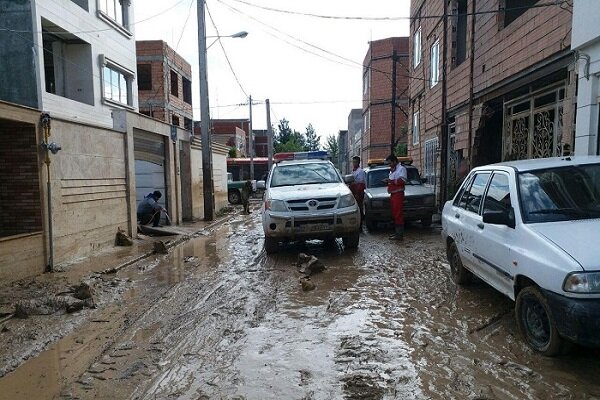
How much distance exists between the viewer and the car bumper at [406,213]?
10.7 m

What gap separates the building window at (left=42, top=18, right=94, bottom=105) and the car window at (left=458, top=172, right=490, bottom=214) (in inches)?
592

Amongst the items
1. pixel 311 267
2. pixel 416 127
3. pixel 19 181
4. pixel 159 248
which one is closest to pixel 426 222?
pixel 311 267

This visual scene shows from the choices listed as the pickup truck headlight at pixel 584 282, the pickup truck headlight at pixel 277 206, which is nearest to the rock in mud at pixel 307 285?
the pickup truck headlight at pixel 277 206

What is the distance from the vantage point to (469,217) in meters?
5.20

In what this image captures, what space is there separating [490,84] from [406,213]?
147 inches

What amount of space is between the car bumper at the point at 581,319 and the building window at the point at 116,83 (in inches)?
685

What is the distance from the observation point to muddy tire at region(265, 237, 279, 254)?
8.27 m

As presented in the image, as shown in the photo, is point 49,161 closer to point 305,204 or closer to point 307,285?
point 305,204

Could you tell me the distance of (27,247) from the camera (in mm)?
6902

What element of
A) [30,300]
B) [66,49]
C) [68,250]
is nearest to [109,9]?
[66,49]

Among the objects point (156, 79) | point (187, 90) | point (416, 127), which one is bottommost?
point (416, 127)

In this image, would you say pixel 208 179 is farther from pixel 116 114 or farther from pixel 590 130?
pixel 590 130

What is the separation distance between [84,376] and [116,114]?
338 inches

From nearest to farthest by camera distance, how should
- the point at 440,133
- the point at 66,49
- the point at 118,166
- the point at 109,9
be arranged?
the point at 118,166, the point at 440,133, the point at 66,49, the point at 109,9
